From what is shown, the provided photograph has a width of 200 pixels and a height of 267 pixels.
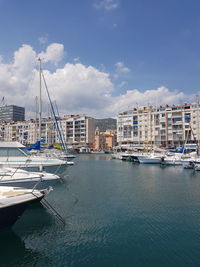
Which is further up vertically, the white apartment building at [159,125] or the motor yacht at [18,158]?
the white apartment building at [159,125]

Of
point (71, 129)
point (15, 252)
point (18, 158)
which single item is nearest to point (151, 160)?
point (18, 158)

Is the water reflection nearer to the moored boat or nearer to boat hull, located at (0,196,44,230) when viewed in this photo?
boat hull, located at (0,196,44,230)

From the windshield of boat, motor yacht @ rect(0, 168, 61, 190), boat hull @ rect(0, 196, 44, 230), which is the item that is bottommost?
boat hull @ rect(0, 196, 44, 230)

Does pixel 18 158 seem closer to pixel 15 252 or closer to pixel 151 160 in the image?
pixel 15 252

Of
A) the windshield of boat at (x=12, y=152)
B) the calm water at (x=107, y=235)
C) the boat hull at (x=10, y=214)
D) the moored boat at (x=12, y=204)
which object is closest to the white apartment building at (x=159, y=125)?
the windshield of boat at (x=12, y=152)

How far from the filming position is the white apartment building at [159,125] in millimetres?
112000

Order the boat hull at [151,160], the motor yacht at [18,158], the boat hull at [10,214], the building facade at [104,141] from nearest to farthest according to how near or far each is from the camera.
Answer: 1. the boat hull at [10,214]
2. the motor yacht at [18,158]
3. the boat hull at [151,160]
4. the building facade at [104,141]

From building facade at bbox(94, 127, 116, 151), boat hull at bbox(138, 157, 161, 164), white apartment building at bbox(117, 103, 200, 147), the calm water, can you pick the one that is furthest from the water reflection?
Result: building facade at bbox(94, 127, 116, 151)

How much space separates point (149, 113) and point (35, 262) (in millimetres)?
118755

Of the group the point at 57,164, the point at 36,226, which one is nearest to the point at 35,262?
the point at 36,226

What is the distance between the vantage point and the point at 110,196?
23406mm

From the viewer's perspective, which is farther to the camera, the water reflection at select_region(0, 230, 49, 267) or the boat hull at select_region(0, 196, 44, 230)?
the boat hull at select_region(0, 196, 44, 230)

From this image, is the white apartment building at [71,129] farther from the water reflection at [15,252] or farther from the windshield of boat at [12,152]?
the water reflection at [15,252]

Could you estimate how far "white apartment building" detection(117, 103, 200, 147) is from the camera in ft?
367
